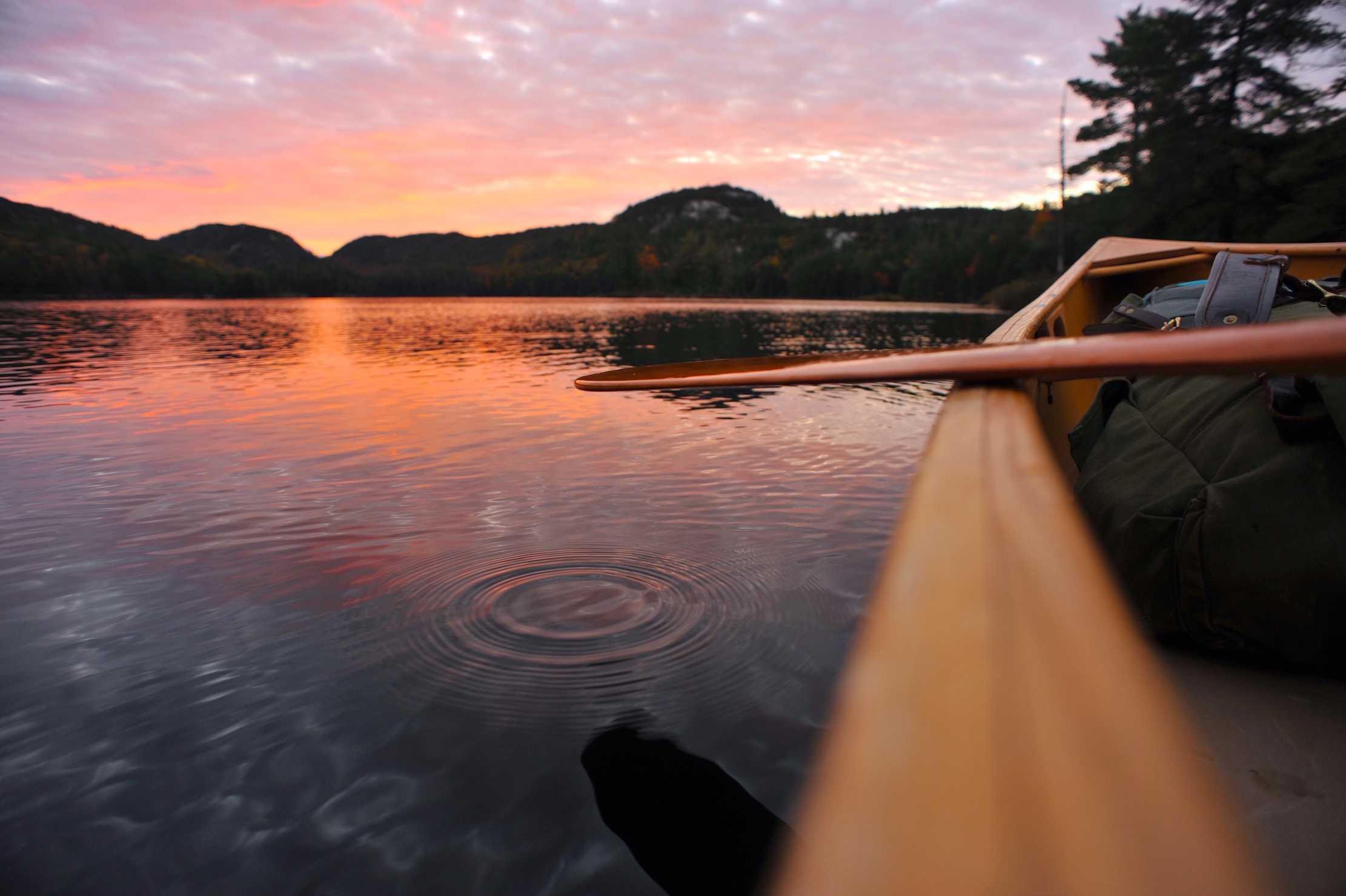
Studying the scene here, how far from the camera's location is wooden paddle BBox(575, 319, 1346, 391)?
2.27 ft

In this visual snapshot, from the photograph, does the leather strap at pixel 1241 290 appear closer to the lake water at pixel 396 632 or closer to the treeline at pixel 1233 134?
the lake water at pixel 396 632

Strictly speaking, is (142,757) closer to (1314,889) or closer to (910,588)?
(910,588)

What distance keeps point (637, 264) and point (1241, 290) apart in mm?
99068

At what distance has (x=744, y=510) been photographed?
3.58m

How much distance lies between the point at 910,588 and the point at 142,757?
2.09 m

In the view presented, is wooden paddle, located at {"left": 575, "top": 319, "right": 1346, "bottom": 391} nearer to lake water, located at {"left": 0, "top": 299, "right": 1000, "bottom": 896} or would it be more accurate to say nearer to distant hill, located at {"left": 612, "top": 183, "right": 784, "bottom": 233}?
lake water, located at {"left": 0, "top": 299, "right": 1000, "bottom": 896}

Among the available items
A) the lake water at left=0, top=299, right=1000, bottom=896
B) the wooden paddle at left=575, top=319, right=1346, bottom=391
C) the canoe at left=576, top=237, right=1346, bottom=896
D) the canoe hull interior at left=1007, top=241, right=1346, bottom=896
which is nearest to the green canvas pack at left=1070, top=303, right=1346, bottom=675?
the canoe hull interior at left=1007, top=241, right=1346, bottom=896

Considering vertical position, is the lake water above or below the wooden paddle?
below

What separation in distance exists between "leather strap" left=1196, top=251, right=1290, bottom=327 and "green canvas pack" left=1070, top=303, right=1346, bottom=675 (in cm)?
40

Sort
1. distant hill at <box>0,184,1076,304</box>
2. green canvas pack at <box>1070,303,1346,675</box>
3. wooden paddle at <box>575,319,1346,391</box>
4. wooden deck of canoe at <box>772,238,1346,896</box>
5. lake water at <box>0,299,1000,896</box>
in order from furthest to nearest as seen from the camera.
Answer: distant hill at <box>0,184,1076,304</box>, lake water at <box>0,299,1000,896</box>, green canvas pack at <box>1070,303,1346,675</box>, wooden paddle at <box>575,319,1346,391</box>, wooden deck of canoe at <box>772,238,1346,896</box>

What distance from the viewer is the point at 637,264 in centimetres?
9719

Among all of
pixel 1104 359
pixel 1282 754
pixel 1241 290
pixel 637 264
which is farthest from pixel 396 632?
pixel 637 264

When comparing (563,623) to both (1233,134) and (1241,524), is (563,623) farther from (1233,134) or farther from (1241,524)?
(1233,134)

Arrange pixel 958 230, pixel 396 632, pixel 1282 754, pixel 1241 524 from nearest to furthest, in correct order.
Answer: pixel 1282 754 → pixel 1241 524 → pixel 396 632 → pixel 958 230
